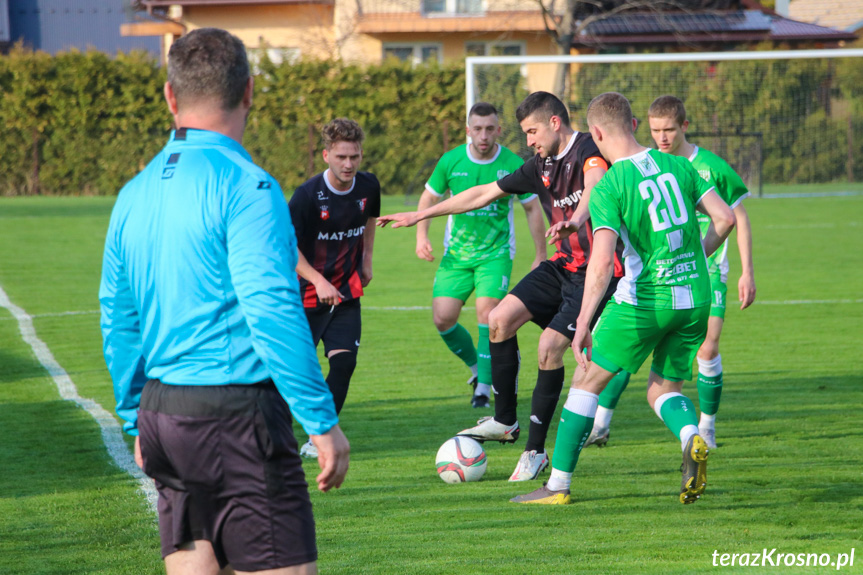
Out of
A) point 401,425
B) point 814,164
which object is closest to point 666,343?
point 401,425

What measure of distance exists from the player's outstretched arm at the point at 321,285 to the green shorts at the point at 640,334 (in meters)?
1.58

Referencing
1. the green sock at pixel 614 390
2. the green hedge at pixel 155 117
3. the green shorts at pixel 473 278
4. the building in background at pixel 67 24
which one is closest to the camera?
the green sock at pixel 614 390

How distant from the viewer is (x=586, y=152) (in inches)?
224

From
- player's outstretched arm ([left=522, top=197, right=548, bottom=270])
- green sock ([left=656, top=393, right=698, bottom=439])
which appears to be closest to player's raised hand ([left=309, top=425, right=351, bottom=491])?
green sock ([left=656, top=393, right=698, bottom=439])

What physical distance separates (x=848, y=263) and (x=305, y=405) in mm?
14885

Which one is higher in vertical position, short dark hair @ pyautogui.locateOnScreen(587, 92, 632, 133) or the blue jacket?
short dark hair @ pyautogui.locateOnScreen(587, 92, 632, 133)

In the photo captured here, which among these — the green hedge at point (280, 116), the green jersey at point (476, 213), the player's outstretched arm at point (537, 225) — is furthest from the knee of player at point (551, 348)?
the green hedge at point (280, 116)

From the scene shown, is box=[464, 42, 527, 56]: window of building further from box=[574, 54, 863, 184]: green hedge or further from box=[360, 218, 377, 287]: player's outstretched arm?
box=[360, 218, 377, 287]: player's outstretched arm

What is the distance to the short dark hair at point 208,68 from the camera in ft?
8.26

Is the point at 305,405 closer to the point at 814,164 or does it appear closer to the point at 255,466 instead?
the point at 255,466

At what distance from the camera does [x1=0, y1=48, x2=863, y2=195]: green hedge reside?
29.2 metres

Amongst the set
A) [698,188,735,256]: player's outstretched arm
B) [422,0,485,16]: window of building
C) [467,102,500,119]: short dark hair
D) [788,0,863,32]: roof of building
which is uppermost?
[788,0,863,32]: roof of building

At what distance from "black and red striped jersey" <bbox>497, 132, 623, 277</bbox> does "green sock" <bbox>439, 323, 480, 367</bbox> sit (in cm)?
206
